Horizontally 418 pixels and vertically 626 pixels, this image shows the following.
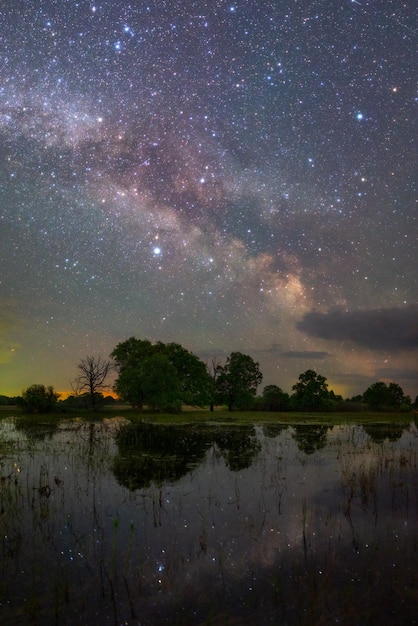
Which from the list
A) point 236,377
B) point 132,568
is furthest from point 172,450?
point 236,377

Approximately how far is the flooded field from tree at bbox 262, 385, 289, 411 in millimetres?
75938

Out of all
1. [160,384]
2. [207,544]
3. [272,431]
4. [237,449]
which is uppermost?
[160,384]

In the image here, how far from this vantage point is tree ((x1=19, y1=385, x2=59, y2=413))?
5628 cm

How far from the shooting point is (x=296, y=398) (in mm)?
90312

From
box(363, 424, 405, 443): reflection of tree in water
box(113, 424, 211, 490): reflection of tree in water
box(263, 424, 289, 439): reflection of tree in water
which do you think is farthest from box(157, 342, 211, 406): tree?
box(113, 424, 211, 490): reflection of tree in water

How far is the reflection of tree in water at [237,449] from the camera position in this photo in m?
18.3

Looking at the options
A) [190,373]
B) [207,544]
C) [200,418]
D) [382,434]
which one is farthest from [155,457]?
[190,373]

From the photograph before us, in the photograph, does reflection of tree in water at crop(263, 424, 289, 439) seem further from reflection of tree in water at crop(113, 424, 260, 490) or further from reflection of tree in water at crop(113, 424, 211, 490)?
reflection of tree in water at crop(113, 424, 211, 490)

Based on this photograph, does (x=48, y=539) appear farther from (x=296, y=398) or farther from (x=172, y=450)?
(x=296, y=398)

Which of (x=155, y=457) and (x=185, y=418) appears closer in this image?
(x=155, y=457)

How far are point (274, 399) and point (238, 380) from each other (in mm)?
14803

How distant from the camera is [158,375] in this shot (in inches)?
2328

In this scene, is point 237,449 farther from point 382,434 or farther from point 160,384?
point 160,384

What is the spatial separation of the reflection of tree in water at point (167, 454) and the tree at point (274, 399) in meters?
64.0
